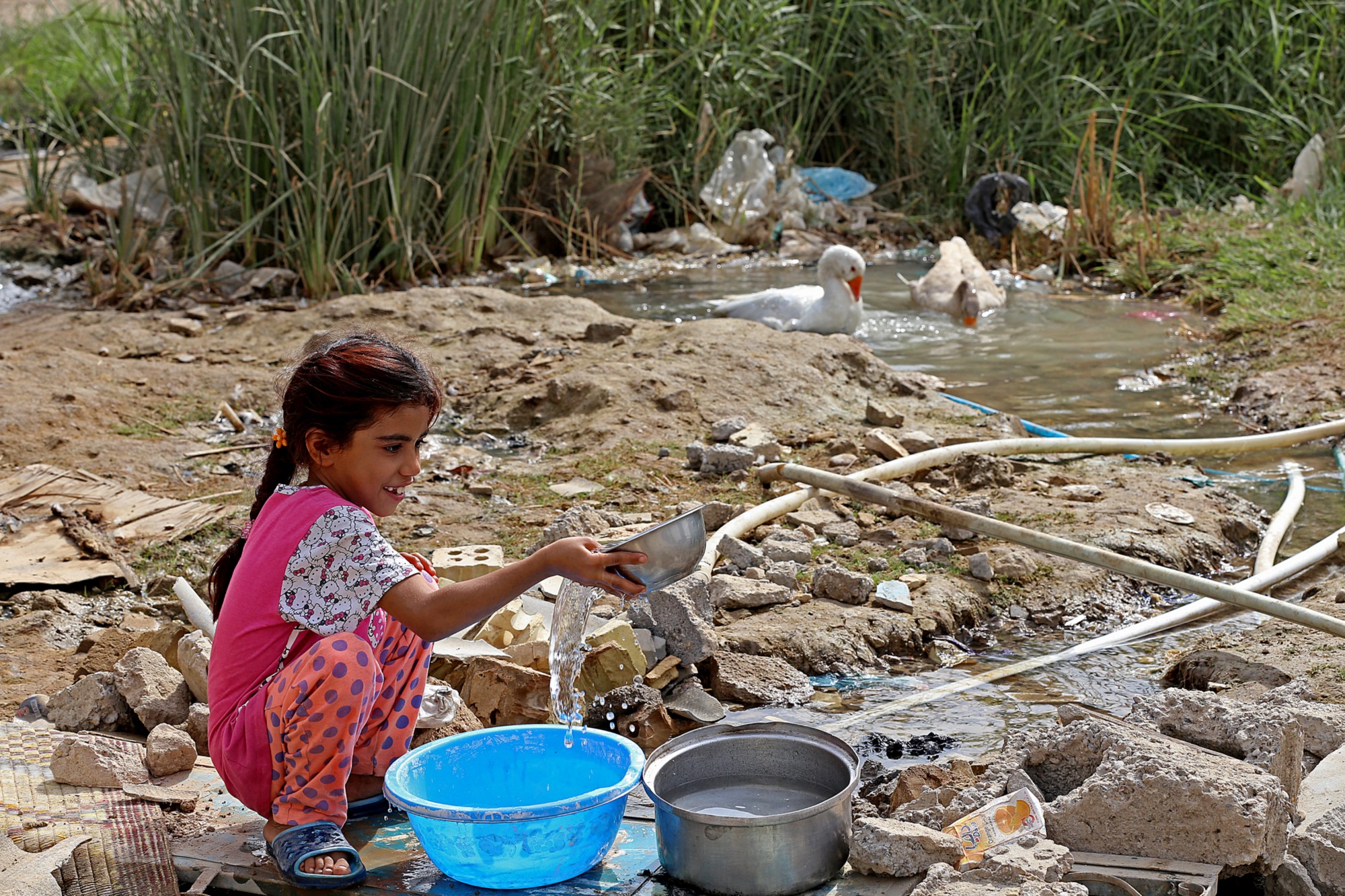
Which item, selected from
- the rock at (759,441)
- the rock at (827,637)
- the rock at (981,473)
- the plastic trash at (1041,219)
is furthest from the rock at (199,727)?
the plastic trash at (1041,219)

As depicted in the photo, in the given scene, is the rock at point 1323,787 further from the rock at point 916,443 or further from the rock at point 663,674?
the rock at point 916,443

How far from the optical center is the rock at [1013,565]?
139 inches

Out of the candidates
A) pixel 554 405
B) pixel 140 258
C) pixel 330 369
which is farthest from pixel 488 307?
pixel 330 369

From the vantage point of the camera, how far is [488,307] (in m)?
6.48

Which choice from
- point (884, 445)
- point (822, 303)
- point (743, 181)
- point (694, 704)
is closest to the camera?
point (694, 704)

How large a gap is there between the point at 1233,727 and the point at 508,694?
55.5 inches

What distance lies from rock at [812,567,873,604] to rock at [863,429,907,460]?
0.99m

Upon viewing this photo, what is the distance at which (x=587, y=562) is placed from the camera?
2004 mm

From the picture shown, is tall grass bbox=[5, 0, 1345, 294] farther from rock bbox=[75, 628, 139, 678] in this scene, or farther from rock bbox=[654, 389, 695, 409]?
rock bbox=[75, 628, 139, 678]

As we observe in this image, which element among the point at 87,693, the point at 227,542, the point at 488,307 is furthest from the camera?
the point at 488,307

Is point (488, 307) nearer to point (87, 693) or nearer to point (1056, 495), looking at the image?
point (1056, 495)

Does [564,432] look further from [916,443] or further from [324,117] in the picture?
[324,117]

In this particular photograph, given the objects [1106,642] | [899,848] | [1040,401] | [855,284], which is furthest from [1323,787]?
[855,284]

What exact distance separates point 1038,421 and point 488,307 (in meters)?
2.76
